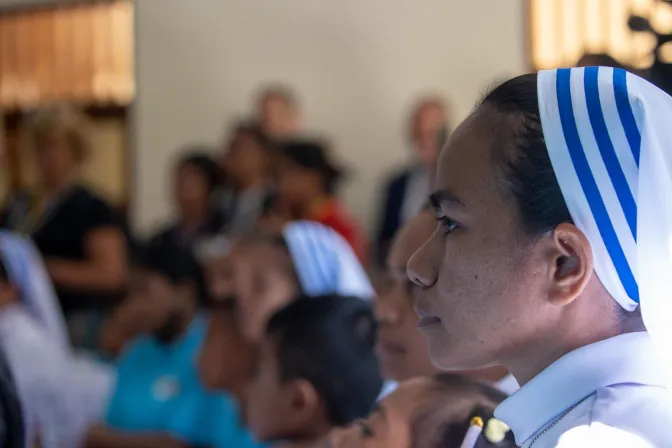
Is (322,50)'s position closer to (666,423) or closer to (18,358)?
(18,358)

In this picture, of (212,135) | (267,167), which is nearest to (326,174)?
(267,167)

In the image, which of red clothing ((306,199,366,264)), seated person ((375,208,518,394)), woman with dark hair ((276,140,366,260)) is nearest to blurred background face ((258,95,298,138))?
woman with dark hair ((276,140,366,260))

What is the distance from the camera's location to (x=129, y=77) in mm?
5805

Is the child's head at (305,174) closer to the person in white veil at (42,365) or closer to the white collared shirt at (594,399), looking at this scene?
the person in white veil at (42,365)

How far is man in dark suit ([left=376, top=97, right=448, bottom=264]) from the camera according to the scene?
14.2 ft

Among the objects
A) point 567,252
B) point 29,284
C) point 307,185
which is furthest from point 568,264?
point 307,185

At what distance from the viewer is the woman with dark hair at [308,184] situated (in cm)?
367

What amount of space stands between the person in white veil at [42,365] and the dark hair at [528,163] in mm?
2152

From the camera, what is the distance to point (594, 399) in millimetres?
792

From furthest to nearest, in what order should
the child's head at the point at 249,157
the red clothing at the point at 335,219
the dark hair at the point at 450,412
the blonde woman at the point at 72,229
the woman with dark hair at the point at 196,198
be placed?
the child's head at the point at 249,157 → the woman with dark hair at the point at 196,198 → the blonde woman at the point at 72,229 → the red clothing at the point at 335,219 → the dark hair at the point at 450,412

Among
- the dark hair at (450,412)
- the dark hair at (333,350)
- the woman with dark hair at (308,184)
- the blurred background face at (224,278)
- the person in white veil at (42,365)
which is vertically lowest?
the person in white veil at (42,365)

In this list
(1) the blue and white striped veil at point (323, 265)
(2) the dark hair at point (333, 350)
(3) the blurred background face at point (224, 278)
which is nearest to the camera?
(2) the dark hair at point (333, 350)

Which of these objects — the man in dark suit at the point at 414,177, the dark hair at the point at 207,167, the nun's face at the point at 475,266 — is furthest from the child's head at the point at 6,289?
the nun's face at the point at 475,266

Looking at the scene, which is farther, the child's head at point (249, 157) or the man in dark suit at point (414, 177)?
the man in dark suit at point (414, 177)
